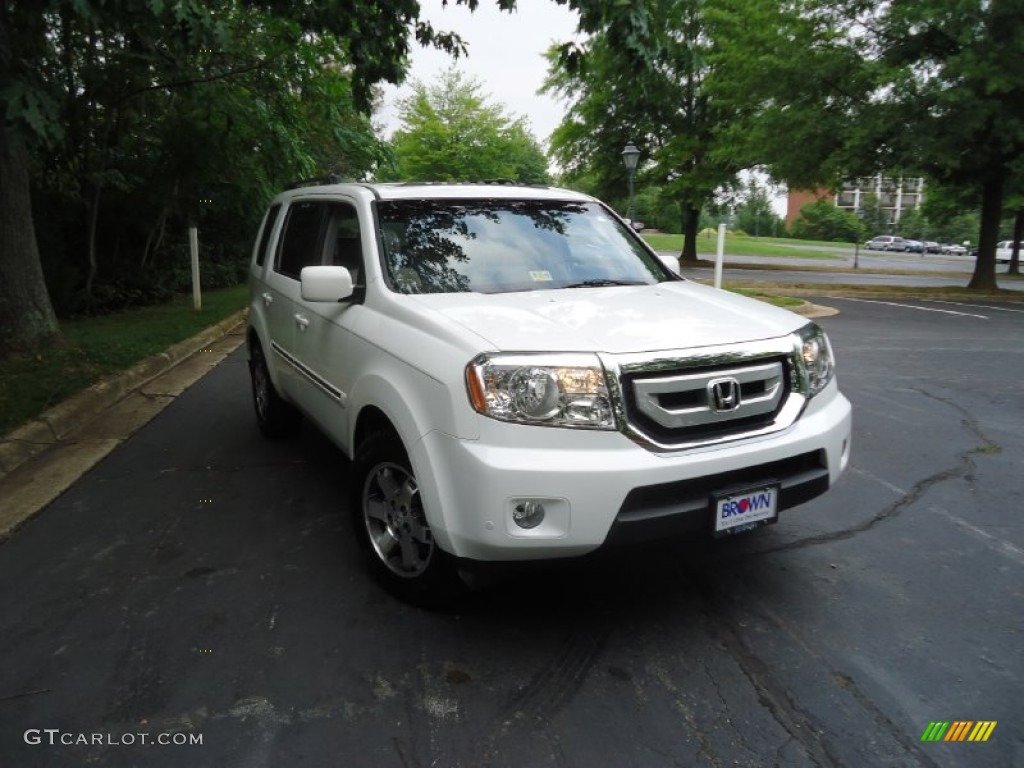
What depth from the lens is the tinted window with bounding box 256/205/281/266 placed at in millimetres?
5613

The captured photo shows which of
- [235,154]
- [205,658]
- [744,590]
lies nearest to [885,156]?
[235,154]

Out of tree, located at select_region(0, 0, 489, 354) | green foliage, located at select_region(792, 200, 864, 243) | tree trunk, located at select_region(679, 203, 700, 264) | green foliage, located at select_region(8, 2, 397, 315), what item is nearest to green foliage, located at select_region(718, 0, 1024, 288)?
green foliage, located at select_region(8, 2, 397, 315)

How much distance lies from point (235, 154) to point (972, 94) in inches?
600

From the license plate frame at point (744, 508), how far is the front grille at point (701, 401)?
8.7 inches

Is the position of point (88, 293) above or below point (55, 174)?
below

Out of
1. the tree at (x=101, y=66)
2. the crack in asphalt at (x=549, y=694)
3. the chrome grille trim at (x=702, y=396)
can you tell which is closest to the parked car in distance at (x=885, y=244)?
the tree at (x=101, y=66)

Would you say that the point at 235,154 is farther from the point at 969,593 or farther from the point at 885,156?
the point at 885,156

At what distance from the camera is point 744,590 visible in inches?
133

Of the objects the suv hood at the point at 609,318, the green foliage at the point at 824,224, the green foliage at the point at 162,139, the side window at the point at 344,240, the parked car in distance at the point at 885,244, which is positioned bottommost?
the parked car in distance at the point at 885,244

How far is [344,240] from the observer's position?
4.12m

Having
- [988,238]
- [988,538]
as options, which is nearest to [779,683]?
[988,538]

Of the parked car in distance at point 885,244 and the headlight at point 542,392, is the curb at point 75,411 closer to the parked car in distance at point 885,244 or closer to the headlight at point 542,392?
the headlight at point 542,392

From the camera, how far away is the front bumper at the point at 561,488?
2600 mm

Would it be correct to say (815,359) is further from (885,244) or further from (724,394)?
(885,244)
